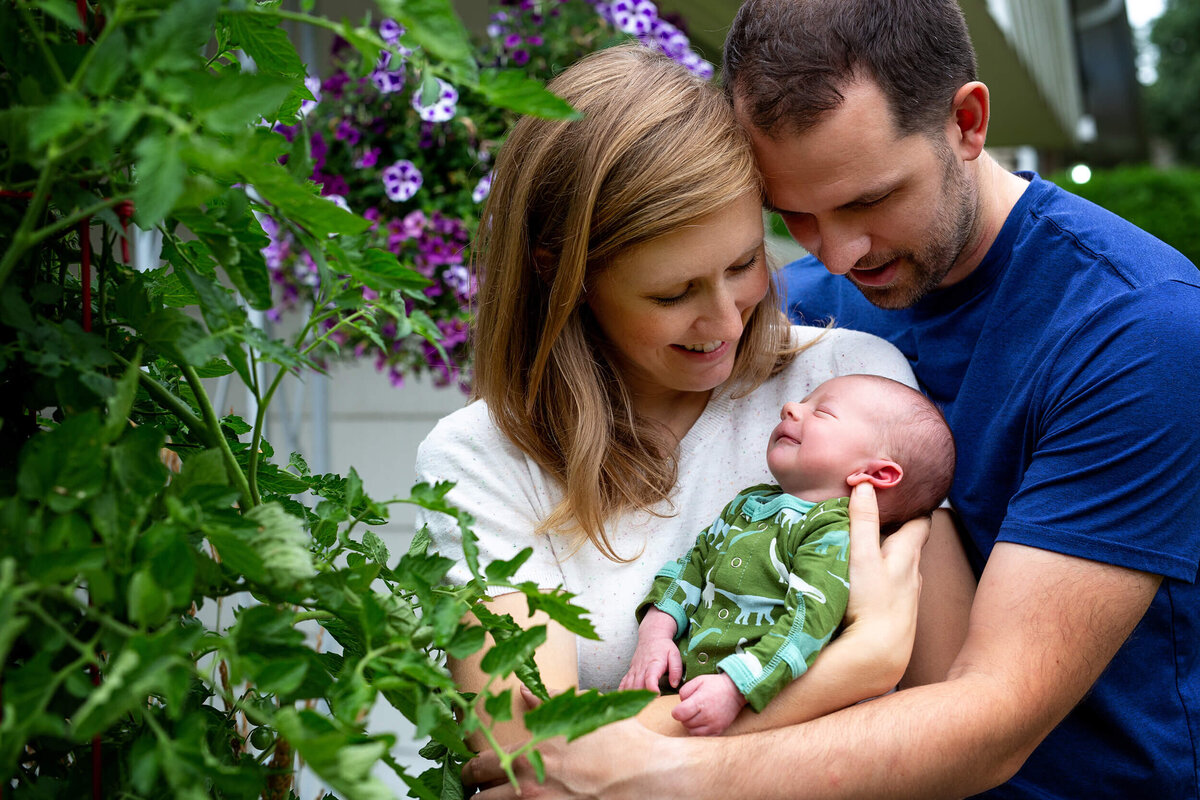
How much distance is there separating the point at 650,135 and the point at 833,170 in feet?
1.02

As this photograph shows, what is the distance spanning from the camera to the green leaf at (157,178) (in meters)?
0.56

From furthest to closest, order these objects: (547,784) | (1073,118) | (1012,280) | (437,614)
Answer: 1. (1073,118)
2. (1012,280)
3. (547,784)
4. (437,614)

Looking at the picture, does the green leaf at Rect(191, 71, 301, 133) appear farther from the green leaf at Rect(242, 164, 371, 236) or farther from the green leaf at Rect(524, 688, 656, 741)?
the green leaf at Rect(524, 688, 656, 741)

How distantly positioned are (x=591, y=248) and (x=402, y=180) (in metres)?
1.25

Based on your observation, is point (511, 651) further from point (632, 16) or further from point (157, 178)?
point (632, 16)

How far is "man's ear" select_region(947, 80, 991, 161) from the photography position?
1741 millimetres

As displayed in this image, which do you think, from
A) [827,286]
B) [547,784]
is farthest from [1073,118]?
[547,784]

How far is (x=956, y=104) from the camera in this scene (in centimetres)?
173

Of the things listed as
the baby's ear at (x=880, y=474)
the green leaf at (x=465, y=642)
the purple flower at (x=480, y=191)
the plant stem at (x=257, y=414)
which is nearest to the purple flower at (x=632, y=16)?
the purple flower at (x=480, y=191)

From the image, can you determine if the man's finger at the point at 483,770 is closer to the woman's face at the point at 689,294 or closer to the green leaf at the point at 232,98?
the woman's face at the point at 689,294

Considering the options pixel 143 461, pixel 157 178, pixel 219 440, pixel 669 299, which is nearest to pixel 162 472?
pixel 143 461

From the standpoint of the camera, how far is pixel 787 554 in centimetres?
155

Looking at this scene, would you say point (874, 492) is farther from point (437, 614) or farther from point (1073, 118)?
point (1073, 118)

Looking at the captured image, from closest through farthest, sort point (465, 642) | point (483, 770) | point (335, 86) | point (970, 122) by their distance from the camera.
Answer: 1. point (465, 642)
2. point (483, 770)
3. point (970, 122)
4. point (335, 86)
